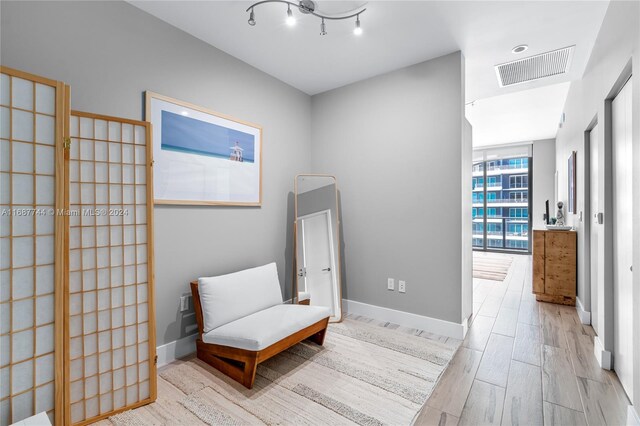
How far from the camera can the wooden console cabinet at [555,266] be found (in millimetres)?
3670

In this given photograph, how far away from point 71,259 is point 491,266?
21.7 feet

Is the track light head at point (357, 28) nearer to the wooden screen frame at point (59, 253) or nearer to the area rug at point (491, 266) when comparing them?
the wooden screen frame at point (59, 253)

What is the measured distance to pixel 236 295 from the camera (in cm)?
240

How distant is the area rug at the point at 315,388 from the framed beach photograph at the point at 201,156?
4.47 feet

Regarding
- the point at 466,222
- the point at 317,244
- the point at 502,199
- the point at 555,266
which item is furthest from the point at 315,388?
the point at 502,199

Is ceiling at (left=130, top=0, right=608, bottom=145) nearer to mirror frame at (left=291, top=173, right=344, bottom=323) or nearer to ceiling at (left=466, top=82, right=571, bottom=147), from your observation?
ceiling at (left=466, top=82, right=571, bottom=147)

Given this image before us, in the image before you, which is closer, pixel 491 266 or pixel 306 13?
pixel 306 13

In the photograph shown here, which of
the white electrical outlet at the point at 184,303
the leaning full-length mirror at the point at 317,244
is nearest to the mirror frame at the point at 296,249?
the leaning full-length mirror at the point at 317,244

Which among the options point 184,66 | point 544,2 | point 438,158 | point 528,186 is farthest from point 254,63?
point 528,186

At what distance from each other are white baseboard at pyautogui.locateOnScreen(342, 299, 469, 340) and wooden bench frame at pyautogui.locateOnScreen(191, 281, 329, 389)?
90 cm

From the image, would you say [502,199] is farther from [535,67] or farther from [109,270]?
[109,270]

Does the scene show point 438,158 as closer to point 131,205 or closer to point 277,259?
point 277,259

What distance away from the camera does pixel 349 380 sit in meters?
2.11

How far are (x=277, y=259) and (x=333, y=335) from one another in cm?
101
